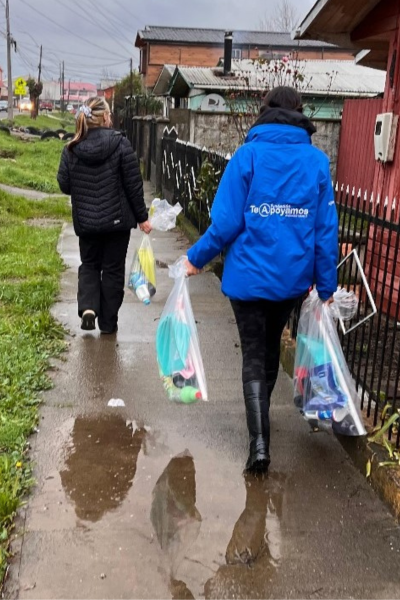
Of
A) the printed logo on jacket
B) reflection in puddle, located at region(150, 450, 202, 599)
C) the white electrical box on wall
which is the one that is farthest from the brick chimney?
reflection in puddle, located at region(150, 450, 202, 599)

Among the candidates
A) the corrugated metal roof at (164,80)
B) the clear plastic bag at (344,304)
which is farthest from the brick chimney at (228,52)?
the clear plastic bag at (344,304)

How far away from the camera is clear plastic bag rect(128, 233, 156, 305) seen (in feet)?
18.7

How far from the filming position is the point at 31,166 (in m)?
19.6

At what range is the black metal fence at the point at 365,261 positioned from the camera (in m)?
3.82

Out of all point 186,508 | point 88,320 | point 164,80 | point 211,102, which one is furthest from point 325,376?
point 164,80

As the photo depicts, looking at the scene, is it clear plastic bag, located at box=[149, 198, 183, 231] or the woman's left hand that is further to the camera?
clear plastic bag, located at box=[149, 198, 183, 231]

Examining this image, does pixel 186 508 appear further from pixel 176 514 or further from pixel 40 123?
pixel 40 123

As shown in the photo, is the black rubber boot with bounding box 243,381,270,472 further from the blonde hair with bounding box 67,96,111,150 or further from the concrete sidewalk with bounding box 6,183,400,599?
the blonde hair with bounding box 67,96,111,150

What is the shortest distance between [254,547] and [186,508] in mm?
420

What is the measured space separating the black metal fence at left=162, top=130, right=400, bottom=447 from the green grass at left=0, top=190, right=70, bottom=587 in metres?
1.88

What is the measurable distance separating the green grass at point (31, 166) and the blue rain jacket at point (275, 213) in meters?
12.7

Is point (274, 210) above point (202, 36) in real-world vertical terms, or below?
below

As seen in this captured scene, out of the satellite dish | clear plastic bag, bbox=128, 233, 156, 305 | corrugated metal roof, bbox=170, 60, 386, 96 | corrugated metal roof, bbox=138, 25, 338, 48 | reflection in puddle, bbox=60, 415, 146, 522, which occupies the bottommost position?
reflection in puddle, bbox=60, 415, 146, 522

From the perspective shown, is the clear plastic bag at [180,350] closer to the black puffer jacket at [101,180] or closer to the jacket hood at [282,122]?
the jacket hood at [282,122]
